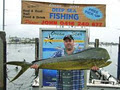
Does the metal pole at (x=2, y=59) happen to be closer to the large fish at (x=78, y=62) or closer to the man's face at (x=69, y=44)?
the large fish at (x=78, y=62)

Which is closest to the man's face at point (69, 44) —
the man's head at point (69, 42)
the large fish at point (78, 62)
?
the man's head at point (69, 42)

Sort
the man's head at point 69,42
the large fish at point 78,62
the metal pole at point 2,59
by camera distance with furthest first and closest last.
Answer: the metal pole at point 2,59
the man's head at point 69,42
the large fish at point 78,62

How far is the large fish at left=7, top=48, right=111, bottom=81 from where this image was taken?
467 cm

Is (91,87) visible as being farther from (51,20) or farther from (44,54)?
(51,20)

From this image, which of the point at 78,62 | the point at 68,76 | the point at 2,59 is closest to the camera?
the point at 78,62

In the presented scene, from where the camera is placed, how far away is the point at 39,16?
8.07 metres

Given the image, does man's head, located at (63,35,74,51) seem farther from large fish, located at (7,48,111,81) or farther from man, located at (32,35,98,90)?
large fish, located at (7,48,111,81)

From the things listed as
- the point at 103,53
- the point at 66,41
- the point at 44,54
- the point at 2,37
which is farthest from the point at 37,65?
the point at 2,37

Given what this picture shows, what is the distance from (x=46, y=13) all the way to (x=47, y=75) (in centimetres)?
186

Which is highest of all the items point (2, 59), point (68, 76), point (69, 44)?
point (69, 44)

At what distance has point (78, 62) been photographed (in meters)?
4.94

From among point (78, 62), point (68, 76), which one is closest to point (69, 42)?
point (78, 62)

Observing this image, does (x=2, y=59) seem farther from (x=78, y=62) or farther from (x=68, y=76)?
(x=78, y=62)

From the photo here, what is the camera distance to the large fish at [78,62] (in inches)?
184
